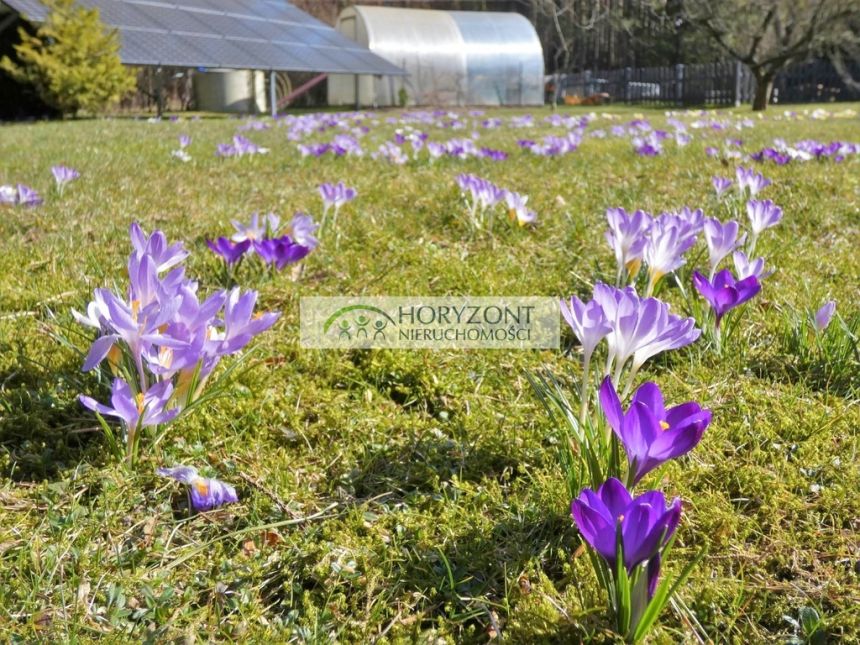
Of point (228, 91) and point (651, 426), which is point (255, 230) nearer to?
point (651, 426)

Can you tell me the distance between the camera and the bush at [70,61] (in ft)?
42.1

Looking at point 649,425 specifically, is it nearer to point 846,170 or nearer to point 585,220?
point 585,220

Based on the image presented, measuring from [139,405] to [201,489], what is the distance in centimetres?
Answer: 19

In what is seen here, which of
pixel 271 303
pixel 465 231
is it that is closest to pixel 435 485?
pixel 271 303

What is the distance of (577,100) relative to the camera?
26.4 metres

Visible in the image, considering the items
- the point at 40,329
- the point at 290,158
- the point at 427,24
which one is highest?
the point at 427,24

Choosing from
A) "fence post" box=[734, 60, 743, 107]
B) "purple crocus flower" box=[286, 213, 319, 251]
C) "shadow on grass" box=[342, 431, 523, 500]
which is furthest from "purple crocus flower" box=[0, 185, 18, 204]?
"fence post" box=[734, 60, 743, 107]

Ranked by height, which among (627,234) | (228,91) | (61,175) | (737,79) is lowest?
(627,234)

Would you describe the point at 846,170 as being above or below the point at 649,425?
above

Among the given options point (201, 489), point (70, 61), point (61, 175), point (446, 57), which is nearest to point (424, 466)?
point (201, 489)

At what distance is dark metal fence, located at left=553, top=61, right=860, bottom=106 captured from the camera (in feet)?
79.9

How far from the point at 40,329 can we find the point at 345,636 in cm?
130

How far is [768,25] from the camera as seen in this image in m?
18.0

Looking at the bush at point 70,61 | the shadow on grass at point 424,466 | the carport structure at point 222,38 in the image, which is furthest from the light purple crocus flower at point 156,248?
the bush at point 70,61
